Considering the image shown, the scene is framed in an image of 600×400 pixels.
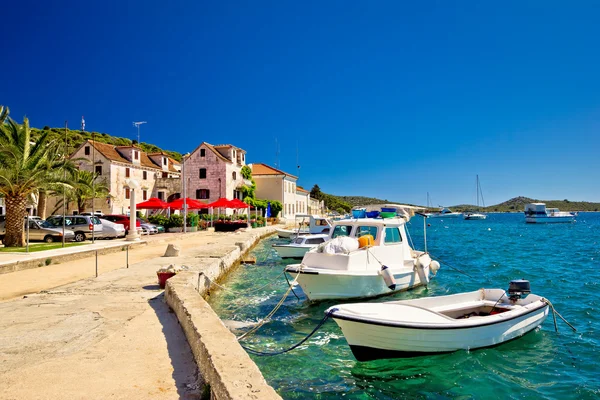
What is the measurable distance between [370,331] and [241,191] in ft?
155

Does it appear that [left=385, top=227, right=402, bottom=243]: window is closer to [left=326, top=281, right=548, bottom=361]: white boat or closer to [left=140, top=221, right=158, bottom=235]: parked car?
[left=326, top=281, right=548, bottom=361]: white boat

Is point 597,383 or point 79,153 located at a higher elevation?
point 79,153

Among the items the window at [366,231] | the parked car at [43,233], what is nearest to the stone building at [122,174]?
the parked car at [43,233]

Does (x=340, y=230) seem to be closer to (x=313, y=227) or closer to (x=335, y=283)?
(x=335, y=283)

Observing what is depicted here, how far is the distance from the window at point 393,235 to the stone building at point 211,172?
38.0 m

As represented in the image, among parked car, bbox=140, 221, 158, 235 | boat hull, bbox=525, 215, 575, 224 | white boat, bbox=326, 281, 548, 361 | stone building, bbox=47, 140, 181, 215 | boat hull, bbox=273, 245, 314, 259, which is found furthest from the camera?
boat hull, bbox=525, 215, 575, 224

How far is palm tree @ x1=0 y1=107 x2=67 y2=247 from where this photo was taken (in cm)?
1959

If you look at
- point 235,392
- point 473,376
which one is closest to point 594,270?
point 473,376

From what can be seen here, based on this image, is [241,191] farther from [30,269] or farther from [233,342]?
[233,342]

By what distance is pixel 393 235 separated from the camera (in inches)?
553

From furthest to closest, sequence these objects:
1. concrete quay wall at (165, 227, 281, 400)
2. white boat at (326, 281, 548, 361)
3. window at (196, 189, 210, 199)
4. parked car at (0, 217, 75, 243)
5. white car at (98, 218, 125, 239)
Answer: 1. window at (196, 189, 210, 199)
2. white car at (98, 218, 125, 239)
3. parked car at (0, 217, 75, 243)
4. white boat at (326, 281, 548, 361)
5. concrete quay wall at (165, 227, 281, 400)

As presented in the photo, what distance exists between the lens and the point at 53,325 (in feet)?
23.2

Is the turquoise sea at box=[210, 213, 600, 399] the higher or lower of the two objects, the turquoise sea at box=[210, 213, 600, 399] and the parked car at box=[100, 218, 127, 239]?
the lower

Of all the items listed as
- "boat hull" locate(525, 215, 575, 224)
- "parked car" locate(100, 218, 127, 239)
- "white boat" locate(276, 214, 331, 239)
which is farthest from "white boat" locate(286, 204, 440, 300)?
"boat hull" locate(525, 215, 575, 224)
